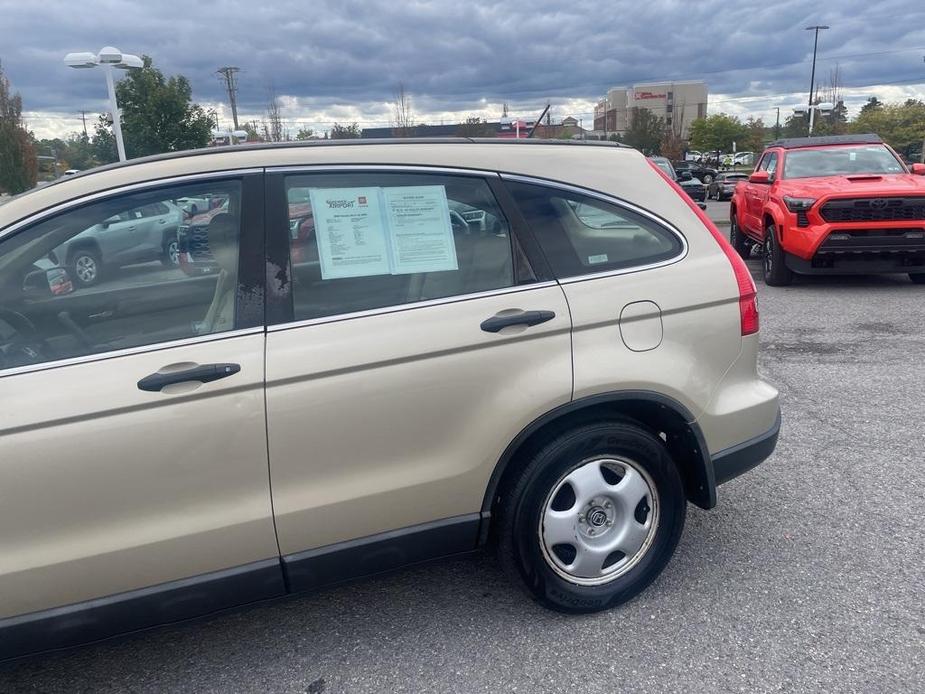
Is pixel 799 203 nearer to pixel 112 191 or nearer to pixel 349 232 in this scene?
pixel 349 232

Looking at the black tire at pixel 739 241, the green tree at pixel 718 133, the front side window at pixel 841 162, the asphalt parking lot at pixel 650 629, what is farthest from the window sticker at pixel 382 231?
the green tree at pixel 718 133

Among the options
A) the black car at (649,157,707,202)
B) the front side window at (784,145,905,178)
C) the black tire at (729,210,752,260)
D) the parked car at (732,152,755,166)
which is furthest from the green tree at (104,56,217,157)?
the parked car at (732,152,755,166)

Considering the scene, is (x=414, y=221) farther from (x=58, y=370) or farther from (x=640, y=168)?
(x=58, y=370)

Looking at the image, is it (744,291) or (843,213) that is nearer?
(744,291)

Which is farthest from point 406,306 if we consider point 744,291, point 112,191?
point 744,291

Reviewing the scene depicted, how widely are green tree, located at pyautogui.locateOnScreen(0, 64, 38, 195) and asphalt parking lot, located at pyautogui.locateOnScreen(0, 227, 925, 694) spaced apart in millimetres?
32399

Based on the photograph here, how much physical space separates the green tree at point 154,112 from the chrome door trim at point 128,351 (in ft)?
82.6

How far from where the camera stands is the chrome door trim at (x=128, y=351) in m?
2.15

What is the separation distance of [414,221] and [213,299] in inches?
28.8

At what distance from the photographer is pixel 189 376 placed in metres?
2.22

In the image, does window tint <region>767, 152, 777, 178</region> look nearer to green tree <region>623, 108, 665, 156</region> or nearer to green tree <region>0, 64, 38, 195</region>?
green tree <region>0, 64, 38, 195</region>

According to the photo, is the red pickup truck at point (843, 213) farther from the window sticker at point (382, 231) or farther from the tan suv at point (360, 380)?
the window sticker at point (382, 231)

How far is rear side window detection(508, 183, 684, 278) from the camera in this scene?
2.72m

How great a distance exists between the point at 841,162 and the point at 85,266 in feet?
31.8
